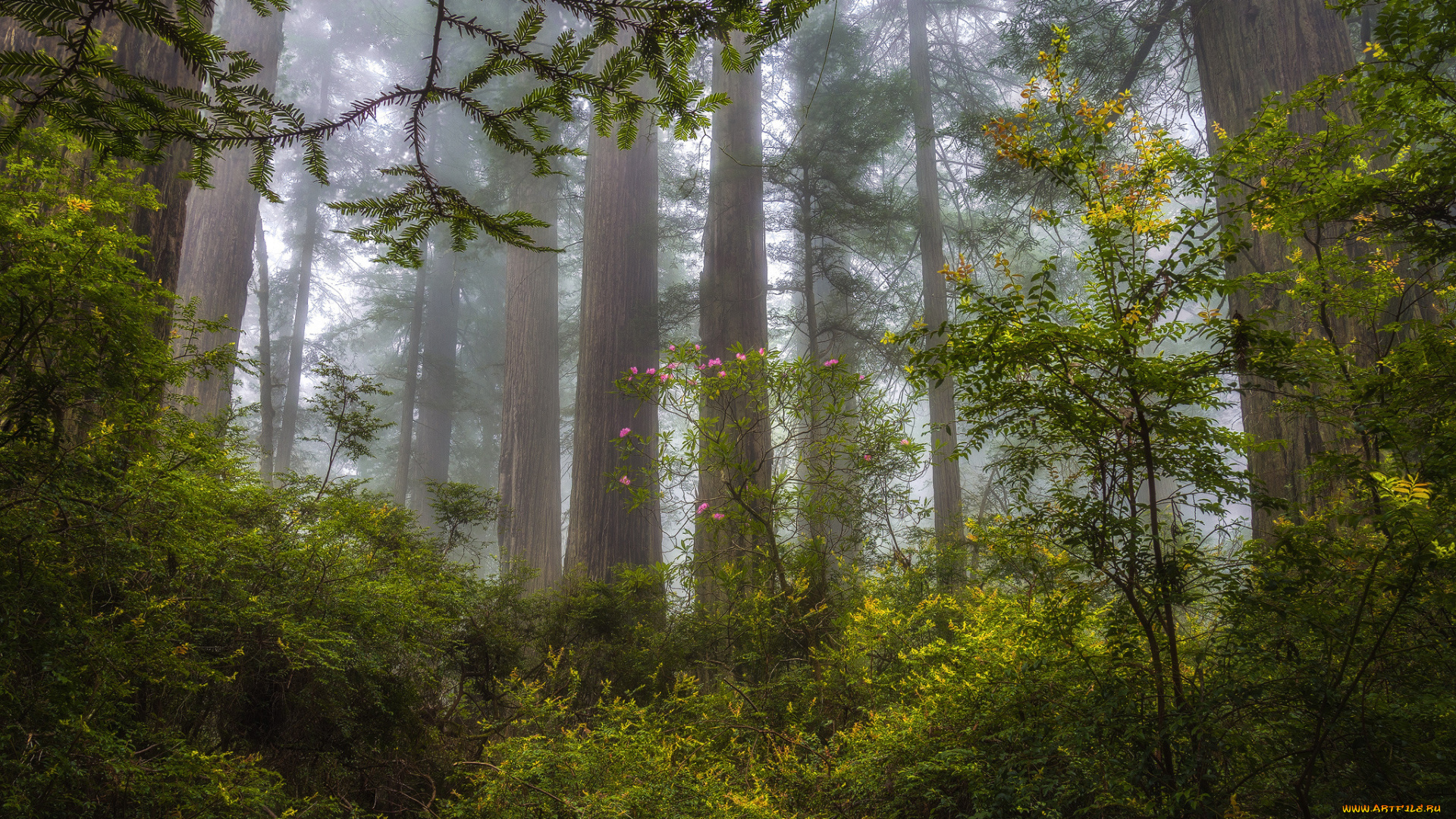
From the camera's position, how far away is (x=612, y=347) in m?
8.58

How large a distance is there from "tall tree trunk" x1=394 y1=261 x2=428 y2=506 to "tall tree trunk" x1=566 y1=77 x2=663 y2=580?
7998 millimetres

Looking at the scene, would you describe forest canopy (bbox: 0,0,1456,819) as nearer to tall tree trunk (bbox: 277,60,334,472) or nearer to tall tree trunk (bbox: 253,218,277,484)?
tall tree trunk (bbox: 253,218,277,484)

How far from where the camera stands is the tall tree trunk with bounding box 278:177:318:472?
54.3 ft

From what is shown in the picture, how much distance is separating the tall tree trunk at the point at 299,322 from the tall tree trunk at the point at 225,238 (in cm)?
523

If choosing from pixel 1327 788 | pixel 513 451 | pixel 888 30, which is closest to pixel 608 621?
pixel 1327 788

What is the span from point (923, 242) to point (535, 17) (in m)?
9.80

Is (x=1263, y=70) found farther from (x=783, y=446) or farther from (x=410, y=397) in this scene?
(x=410, y=397)

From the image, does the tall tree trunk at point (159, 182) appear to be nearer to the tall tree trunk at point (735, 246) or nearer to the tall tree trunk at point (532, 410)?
the tall tree trunk at point (735, 246)

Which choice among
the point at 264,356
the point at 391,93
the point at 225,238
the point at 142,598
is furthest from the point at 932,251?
the point at 264,356

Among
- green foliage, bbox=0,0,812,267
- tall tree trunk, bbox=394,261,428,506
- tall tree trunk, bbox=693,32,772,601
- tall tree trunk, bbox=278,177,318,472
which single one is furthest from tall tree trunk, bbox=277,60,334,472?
green foliage, bbox=0,0,812,267

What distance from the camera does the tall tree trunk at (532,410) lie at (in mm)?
9969

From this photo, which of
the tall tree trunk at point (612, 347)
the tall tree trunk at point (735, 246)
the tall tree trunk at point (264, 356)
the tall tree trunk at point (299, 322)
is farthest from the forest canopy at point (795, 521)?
the tall tree trunk at point (299, 322)

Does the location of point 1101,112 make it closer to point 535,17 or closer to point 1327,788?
point 535,17

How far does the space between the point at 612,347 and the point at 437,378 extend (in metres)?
10.5
